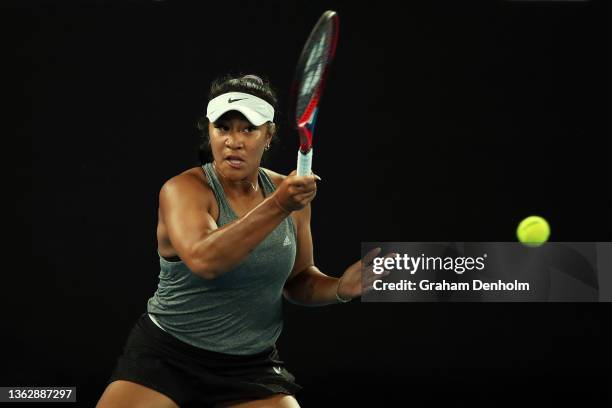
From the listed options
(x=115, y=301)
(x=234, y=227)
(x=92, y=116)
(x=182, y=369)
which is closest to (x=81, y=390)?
(x=115, y=301)

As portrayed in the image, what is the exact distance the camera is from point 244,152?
2344 millimetres

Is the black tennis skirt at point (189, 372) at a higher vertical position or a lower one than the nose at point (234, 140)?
lower

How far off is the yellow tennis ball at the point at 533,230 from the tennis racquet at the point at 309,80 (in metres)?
2.10

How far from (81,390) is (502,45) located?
7.70 ft

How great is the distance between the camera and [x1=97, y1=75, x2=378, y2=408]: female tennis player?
7.63 ft

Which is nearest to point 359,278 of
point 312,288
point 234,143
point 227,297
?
point 312,288

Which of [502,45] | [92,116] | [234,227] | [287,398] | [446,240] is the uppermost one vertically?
[502,45]

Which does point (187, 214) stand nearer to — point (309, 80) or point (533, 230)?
point (309, 80)

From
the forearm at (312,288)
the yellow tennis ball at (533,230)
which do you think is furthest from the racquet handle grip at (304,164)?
the yellow tennis ball at (533,230)

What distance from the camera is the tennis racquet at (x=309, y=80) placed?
1.94 m

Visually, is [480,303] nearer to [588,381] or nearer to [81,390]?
[588,381]

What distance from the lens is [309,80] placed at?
2084 mm

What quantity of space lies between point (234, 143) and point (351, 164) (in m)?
1.70

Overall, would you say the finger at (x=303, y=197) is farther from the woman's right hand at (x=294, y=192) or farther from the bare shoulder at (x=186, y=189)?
the bare shoulder at (x=186, y=189)
